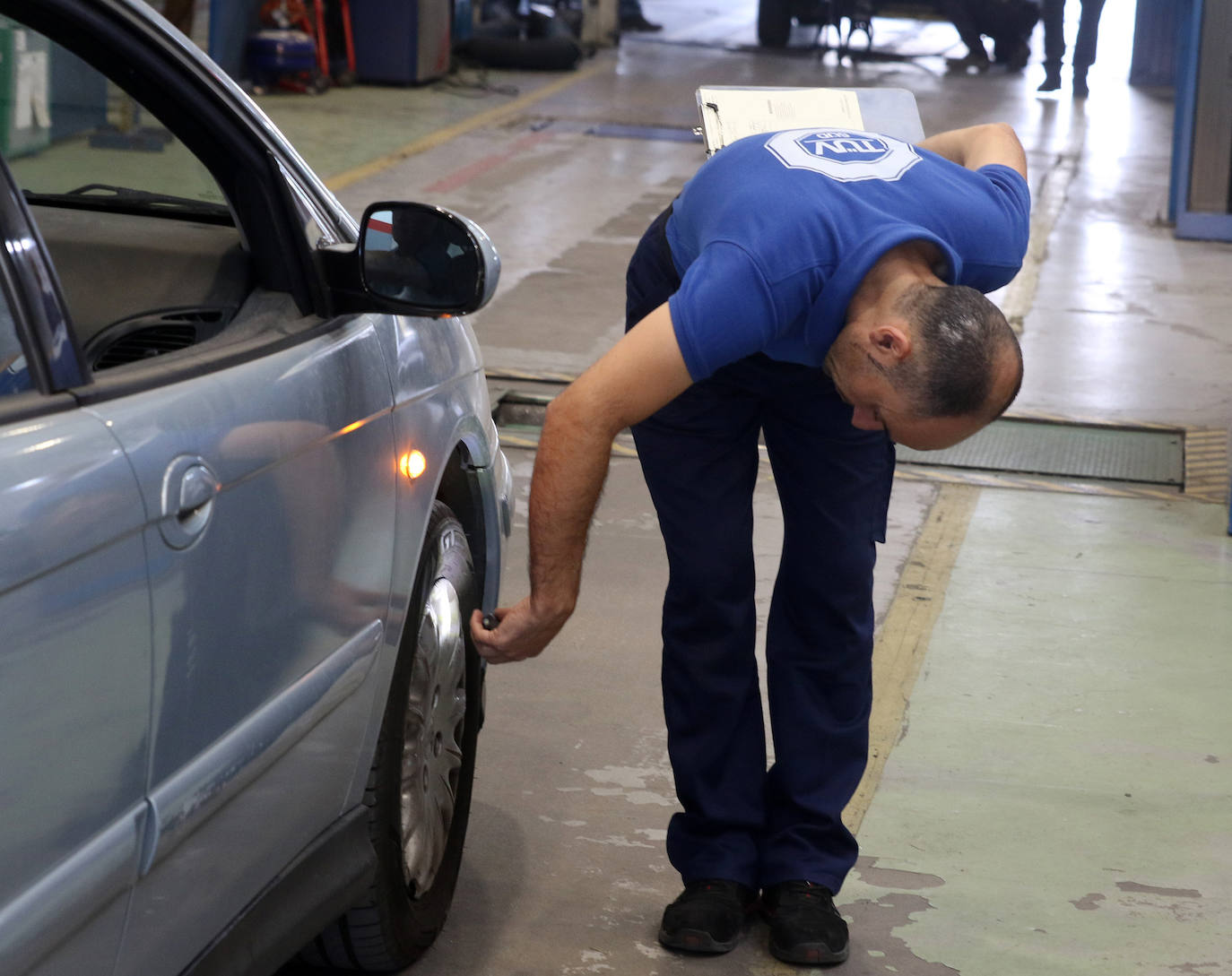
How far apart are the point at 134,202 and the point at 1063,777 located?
225 centimetres

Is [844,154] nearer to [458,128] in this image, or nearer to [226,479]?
[226,479]

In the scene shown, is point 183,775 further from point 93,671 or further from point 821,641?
point 821,641

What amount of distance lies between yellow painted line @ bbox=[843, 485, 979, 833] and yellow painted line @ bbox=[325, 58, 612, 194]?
19.4ft

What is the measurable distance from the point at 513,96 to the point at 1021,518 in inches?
426

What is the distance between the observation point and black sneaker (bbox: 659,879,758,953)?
262cm

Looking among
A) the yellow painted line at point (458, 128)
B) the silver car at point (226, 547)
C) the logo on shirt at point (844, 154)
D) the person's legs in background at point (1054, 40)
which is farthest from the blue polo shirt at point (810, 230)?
the person's legs in background at point (1054, 40)

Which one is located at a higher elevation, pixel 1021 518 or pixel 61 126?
pixel 61 126

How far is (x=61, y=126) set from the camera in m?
7.17

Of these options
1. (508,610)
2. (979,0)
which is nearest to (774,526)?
(508,610)

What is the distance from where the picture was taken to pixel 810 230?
2.09 m

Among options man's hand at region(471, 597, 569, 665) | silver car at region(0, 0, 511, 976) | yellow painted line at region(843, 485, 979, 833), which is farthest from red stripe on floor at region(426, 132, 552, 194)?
man's hand at region(471, 597, 569, 665)

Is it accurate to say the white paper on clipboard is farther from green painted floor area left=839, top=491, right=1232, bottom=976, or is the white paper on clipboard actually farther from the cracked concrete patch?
the cracked concrete patch

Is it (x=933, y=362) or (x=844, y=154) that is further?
(x=844, y=154)

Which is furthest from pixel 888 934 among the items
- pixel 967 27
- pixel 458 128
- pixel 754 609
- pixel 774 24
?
pixel 774 24
